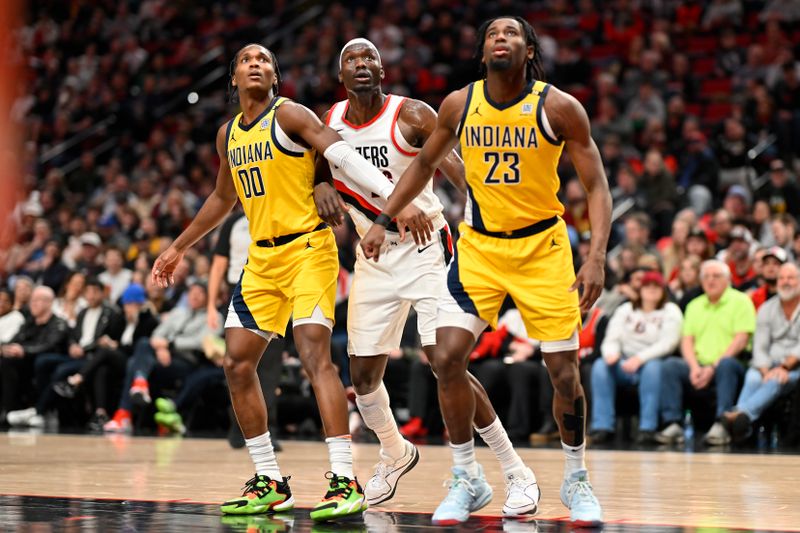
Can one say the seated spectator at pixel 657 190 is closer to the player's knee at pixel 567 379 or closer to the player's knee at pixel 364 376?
the player's knee at pixel 364 376

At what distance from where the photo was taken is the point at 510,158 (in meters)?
5.01

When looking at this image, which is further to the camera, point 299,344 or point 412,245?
point 412,245

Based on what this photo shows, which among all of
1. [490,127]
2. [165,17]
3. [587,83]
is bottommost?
[490,127]

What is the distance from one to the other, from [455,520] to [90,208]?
40.7ft

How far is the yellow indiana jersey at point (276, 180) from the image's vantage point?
18.2ft

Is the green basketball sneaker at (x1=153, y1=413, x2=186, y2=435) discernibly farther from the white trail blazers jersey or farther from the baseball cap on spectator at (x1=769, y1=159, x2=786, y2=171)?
the baseball cap on spectator at (x1=769, y1=159, x2=786, y2=171)

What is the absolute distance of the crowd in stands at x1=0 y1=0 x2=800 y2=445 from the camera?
9844mm

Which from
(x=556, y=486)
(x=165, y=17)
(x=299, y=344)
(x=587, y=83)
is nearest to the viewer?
(x=299, y=344)

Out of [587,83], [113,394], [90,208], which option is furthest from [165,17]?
[113,394]

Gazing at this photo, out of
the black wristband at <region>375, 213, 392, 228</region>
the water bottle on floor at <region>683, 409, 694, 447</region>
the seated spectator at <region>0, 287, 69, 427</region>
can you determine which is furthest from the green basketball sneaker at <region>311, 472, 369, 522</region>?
the seated spectator at <region>0, 287, 69, 427</region>

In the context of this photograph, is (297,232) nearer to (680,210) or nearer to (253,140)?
(253,140)

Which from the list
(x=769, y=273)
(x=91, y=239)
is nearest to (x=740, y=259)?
(x=769, y=273)

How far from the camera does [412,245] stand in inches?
227

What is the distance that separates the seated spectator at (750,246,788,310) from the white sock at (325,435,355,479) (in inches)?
219
